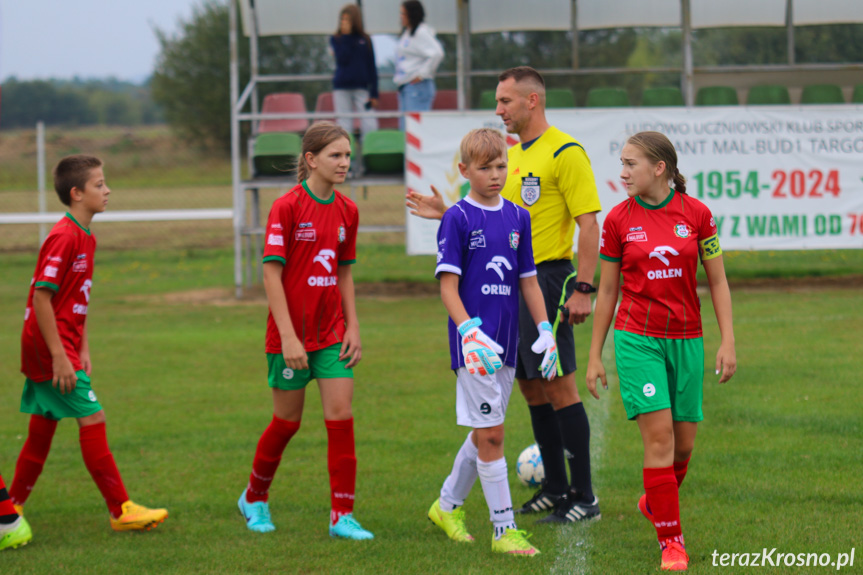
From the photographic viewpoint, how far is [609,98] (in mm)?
14312

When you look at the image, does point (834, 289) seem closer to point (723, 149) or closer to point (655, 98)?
point (723, 149)

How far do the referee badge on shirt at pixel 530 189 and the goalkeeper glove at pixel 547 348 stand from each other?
802mm

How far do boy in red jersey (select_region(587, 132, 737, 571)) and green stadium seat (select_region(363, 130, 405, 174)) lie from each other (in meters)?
9.32

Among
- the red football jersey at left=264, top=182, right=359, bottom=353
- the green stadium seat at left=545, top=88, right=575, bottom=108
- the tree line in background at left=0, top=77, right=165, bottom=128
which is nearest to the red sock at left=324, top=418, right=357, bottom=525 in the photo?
the red football jersey at left=264, top=182, right=359, bottom=353

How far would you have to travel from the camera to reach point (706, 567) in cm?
374

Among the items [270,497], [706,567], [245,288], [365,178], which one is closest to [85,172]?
[270,497]

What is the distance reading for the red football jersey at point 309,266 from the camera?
14.4ft

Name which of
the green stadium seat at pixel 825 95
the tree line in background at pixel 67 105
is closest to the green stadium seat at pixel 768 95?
the green stadium seat at pixel 825 95

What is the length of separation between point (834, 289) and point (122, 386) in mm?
9469

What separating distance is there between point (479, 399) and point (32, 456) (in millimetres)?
2356

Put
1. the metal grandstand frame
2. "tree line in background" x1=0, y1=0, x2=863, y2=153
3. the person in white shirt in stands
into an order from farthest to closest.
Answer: "tree line in background" x1=0, y1=0, x2=863, y2=153, the metal grandstand frame, the person in white shirt in stands

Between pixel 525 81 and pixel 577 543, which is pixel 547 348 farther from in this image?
pixel 525 81

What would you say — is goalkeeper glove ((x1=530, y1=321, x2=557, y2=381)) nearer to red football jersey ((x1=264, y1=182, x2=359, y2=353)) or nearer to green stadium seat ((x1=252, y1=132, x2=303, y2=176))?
red football jersey ((x1=264, y1=182, x2=359, y2=353))

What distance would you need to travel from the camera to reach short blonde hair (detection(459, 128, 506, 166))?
4.00 m
